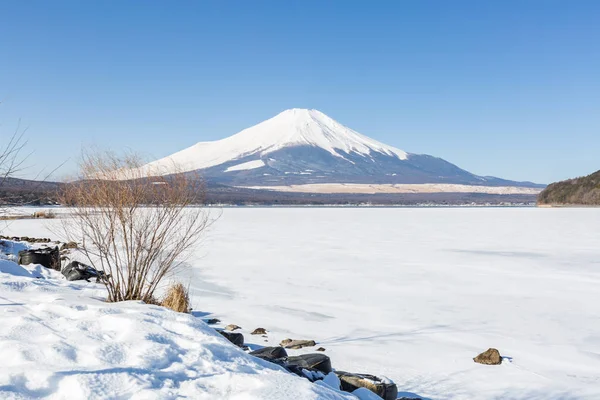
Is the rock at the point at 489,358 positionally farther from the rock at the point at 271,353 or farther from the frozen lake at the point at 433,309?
the rock at the point at 271,353

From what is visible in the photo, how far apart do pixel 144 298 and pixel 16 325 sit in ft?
10.2

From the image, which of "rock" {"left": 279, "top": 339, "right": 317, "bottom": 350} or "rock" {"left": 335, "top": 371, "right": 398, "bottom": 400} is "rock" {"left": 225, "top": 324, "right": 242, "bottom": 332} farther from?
"rock" {"left": 335, "top": 371, "right": 398, "bottom": 400}

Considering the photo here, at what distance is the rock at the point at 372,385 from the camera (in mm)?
4918

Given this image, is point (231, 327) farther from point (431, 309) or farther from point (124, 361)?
point (124, 361)

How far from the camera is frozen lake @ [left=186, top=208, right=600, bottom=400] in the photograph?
229 inches

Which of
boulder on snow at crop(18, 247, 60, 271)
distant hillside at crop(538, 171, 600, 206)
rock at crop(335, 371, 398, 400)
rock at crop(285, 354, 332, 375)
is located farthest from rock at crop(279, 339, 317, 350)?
distant hillside at crop(538, 171, 600, 206)

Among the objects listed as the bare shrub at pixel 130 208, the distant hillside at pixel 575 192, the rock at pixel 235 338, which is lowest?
the rock at pixel 235 338

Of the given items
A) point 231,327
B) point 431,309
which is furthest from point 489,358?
point 231,327

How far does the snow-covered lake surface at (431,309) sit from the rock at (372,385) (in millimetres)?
458

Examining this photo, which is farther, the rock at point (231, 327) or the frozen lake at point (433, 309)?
the rock at point (231, 327)

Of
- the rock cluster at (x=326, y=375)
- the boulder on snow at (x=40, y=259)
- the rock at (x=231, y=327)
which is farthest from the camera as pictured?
the boulder on snow at (x=40, y=259)

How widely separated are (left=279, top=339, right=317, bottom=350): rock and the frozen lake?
0.50 ft

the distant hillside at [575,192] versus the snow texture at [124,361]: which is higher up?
the distant hillside at [575,192]

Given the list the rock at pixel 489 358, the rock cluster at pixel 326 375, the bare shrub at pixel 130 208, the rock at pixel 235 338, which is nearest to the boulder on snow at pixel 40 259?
the bare shrub at pixel 130 208
